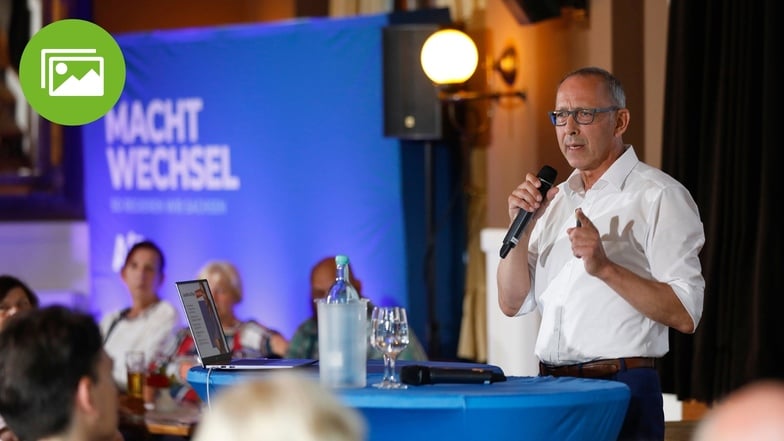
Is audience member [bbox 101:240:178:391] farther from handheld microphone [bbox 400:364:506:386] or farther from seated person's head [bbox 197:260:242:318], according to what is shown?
handheld microphone [bbox 400:364:506:386]

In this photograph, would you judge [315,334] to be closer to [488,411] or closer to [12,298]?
[12,298]

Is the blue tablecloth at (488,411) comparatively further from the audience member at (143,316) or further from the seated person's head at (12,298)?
the audience member at (143,316)

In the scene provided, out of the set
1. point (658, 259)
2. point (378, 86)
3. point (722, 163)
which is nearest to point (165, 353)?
point (378, 86)

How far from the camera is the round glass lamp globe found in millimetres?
6219

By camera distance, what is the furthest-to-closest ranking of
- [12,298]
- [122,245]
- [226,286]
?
Result: [122,245] → [226,286] → [12,298]

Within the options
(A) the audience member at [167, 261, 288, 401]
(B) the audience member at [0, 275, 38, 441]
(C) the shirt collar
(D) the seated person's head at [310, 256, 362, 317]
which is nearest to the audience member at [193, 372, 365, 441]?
(C) the shirt collar

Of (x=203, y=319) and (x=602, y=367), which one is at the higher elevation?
(x=203, y=319)

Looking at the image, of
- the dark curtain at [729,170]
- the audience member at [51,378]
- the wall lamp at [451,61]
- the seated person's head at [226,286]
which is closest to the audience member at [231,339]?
the seated person's head at [226,286]

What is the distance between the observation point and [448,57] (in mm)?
6223

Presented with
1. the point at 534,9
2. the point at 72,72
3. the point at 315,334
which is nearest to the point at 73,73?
the point at 72,72

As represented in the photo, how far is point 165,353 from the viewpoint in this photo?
18.8ft

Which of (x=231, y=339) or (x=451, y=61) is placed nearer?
(x=231, y=339)

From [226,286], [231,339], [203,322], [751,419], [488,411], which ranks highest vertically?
[751,419]

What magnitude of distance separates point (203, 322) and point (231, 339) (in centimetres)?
256
